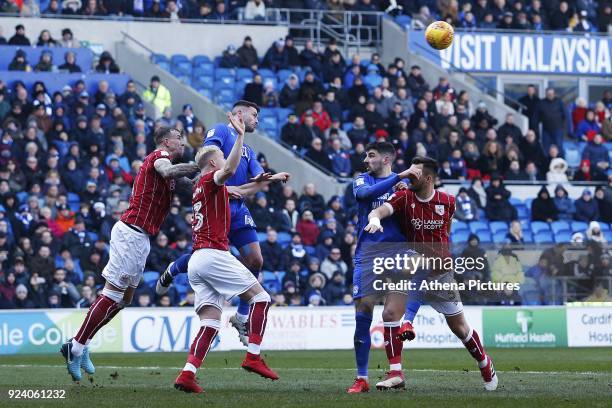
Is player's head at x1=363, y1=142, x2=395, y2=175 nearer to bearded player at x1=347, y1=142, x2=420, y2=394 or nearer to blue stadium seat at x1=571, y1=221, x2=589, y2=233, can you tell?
bearded player at x1=347, y1=142, x2=420, y2=394

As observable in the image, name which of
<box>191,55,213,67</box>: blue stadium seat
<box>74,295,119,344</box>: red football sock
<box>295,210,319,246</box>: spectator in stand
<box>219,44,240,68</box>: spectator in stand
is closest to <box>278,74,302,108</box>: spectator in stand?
<box>219,44,240,68</box>: spectator in stand

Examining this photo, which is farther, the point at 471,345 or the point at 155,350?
the point at 155,350

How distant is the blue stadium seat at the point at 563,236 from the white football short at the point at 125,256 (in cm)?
1717

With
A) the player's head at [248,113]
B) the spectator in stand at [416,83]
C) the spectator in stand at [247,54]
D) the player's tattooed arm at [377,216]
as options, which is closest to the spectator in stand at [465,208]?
the spectator in stand at [416,83]

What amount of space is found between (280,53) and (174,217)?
8311 mm

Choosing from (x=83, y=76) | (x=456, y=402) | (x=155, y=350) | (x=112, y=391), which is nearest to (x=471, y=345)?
(x=456, y=402)

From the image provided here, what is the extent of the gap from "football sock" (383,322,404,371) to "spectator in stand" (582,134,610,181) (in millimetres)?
20109

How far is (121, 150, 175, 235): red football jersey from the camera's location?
1385 cm

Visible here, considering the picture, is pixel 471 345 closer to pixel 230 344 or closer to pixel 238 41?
pixel 230 344

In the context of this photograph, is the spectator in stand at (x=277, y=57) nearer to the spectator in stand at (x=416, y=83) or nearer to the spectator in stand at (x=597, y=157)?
the spectator in stand at (x=416, y=83)

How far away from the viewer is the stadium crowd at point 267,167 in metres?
25.1

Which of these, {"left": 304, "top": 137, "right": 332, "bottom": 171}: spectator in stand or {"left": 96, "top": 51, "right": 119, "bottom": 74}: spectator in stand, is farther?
{"left": 96, "top": 51, "right": 119, "bottom": 74}: spectator in stand

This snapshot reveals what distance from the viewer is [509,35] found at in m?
36.8

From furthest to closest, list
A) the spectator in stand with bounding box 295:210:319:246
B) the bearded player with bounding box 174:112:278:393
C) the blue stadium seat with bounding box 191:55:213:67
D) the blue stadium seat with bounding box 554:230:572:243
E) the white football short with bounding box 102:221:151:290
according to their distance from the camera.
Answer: the blue stadium seat with bounding box 191:55:213:67 → the blue stadium seat with bounding box 554:230:572:243 → the spectator in stand with bounding box 295:210:319:246 → the white football short with bounding box 102:221:151:290 → the bearded player with bounding box 174:112:278:393
